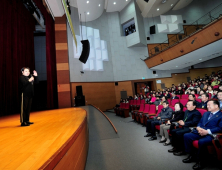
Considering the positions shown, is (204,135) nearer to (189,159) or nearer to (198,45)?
(189,159)

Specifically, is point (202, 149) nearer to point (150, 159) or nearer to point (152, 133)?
point (150, 159)

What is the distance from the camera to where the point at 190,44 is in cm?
416

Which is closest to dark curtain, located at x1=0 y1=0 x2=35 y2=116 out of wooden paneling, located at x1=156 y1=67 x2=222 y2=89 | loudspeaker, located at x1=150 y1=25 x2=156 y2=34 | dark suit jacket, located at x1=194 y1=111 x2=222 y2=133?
dark suit jacket, located at x1=194 y1=111 x2=222 y2=133

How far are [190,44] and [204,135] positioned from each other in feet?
12.9

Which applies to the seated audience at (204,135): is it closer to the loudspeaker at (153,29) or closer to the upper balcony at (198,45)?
the upper balcony at (198,45)

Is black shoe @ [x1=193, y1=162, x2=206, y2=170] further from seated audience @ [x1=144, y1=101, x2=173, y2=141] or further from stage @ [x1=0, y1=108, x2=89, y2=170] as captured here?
stage @ [x1=0, y1=108, x2=89, y2=170]

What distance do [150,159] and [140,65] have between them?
5.63 meters

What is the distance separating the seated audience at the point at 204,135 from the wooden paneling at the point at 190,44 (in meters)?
3.34

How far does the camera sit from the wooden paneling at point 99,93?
5.27 m

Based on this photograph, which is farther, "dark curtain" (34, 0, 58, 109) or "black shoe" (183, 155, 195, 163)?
"dark curtain" (34, 0, 58, 109)

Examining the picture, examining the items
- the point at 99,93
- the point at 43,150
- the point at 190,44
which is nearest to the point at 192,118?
the point at 43,150

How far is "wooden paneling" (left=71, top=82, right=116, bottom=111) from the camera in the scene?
527 cm

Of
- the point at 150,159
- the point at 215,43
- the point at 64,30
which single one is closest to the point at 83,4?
the point at 64,30

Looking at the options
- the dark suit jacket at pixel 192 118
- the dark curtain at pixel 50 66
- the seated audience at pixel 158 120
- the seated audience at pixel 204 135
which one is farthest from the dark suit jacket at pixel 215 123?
the dark curtain at pixel 50 66
